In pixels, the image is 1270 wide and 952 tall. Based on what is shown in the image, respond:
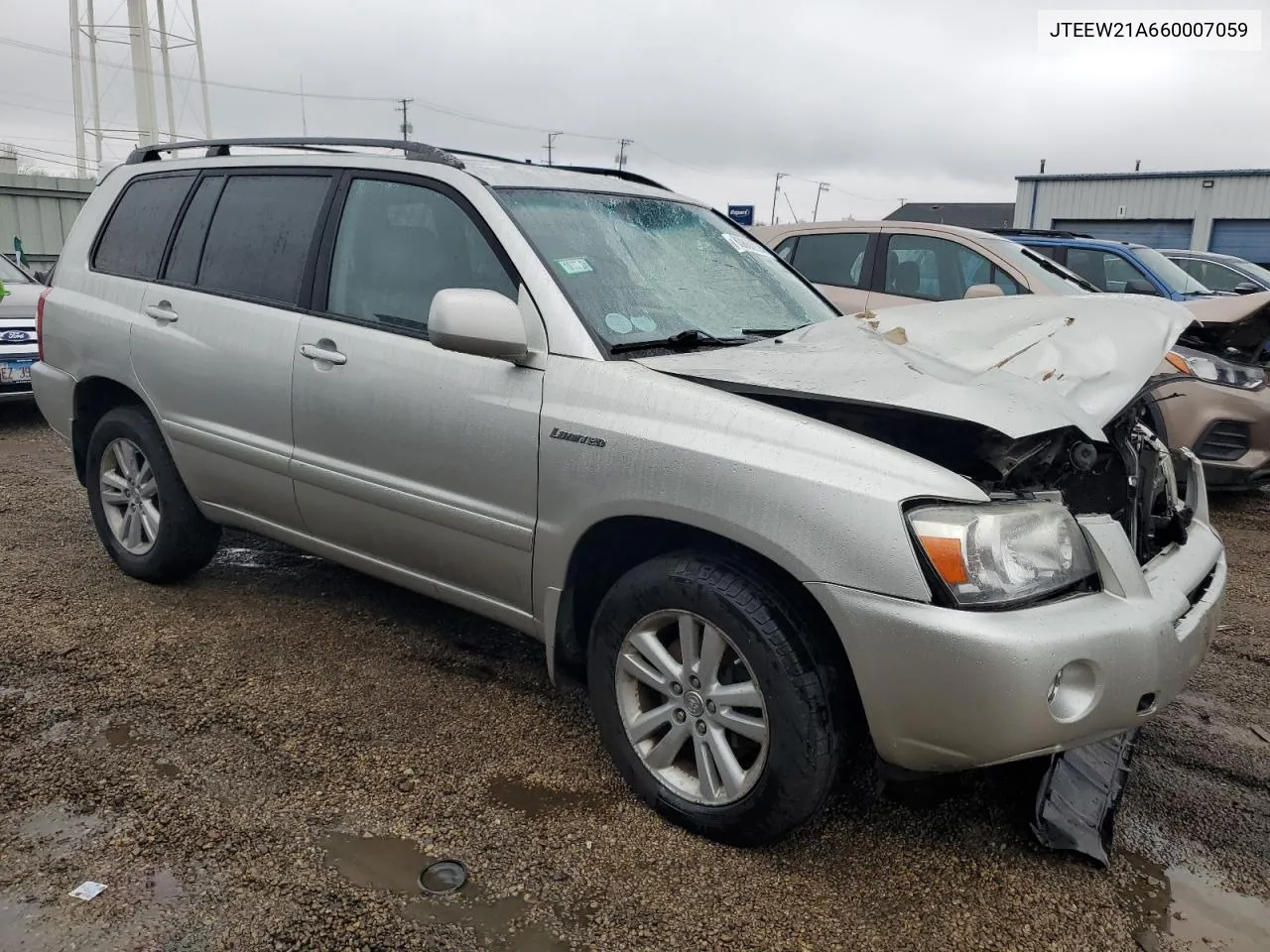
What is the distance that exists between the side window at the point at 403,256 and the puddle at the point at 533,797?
1.45 metres

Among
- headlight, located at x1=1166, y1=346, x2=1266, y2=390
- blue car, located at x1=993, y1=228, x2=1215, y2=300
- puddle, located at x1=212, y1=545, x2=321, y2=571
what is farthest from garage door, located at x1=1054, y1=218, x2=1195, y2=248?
puddle, located at x1=212, y1=545, x2=321, y2=571

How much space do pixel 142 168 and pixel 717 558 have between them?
11.5ft

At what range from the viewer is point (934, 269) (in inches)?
277

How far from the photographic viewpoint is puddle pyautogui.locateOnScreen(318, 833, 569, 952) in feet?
7.47

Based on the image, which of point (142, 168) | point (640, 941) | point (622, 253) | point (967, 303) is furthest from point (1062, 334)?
point (142, 168)

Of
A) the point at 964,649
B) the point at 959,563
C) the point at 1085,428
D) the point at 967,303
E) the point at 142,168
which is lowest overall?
the point at 964,649

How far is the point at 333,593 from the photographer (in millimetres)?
4441

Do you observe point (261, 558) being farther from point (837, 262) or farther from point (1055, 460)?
point (837, 262)

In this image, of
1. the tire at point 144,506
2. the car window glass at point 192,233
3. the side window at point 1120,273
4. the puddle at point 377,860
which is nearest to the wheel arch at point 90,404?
the tire at point 144,506

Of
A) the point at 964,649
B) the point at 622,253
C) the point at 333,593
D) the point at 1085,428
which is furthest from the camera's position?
the point at 333,593

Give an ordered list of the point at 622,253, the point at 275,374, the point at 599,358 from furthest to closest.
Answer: the point at 275,374
the point at 622,253
the point at 599,358

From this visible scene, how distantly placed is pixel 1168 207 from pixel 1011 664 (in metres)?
31.0

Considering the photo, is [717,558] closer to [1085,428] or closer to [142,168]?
[1085,428]

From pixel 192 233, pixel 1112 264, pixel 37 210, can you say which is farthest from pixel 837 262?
pixel 37 210
